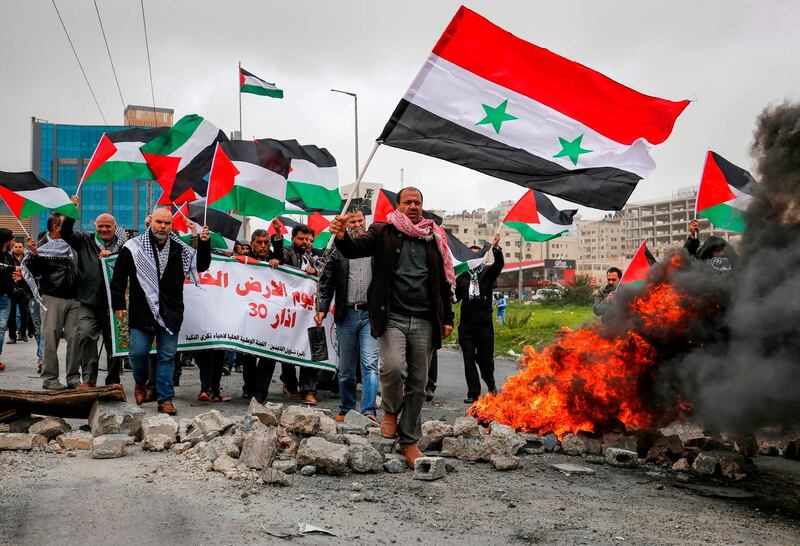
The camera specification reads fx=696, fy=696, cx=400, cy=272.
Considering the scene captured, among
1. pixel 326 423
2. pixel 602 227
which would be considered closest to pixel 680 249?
pixel 326 423

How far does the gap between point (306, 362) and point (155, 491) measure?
462 centimetres

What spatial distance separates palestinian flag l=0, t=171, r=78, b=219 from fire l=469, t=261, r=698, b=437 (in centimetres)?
616

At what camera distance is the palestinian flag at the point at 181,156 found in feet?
33.8

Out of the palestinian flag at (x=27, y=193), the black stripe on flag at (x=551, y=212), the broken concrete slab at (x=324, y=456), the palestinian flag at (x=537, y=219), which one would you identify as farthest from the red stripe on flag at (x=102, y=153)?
the black stripe on flag at (x=551, y=212)

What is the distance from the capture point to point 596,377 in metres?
6.60

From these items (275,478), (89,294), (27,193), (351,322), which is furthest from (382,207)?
(275,478)

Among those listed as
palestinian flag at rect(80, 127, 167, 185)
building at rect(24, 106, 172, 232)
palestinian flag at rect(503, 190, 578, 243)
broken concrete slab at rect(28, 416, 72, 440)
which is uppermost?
building at rect(24, 106, 172, 232)

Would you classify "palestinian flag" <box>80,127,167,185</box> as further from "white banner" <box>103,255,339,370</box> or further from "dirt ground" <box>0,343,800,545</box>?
"dirt ground" <box>0,343,800,545</box>

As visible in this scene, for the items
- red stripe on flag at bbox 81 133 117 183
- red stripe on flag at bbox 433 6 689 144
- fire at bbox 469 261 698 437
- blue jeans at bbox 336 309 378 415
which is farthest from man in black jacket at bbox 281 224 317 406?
red stripe on flag at bbox 433 6 689 144

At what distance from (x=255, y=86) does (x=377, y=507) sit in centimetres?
1505

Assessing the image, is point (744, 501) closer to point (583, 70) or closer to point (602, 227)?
point (583, 70)

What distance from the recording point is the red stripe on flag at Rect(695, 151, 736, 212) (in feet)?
28.7

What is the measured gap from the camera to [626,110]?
24.1 ft

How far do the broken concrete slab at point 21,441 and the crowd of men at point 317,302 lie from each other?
1785 millimetres
